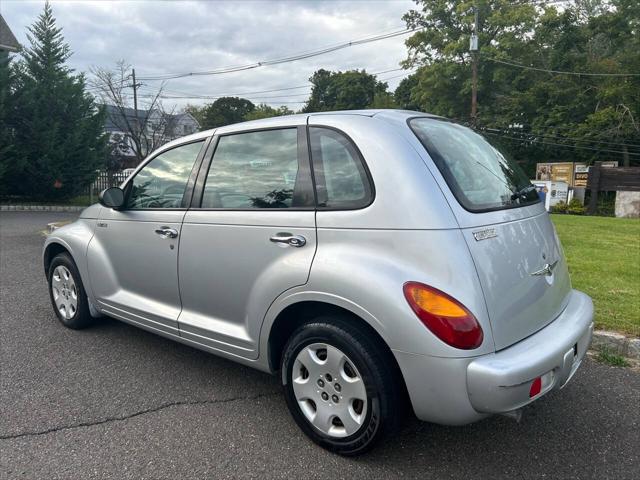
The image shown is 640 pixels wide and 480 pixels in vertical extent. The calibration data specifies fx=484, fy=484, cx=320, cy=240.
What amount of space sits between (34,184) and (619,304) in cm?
1720

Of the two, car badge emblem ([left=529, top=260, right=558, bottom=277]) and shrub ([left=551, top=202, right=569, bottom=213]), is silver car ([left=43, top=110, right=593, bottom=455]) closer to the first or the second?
car badge emblem ([left=529, top=260, right=558, bottom=277])

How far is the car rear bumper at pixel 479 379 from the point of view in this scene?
6.78ft

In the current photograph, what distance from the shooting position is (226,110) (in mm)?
60688

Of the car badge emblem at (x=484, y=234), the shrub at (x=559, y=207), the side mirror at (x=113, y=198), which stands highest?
the side mirror at (x=113, y=198)

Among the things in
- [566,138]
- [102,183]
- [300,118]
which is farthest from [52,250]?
[566,138]

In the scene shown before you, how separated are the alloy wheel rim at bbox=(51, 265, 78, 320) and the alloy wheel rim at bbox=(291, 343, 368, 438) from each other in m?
2.59

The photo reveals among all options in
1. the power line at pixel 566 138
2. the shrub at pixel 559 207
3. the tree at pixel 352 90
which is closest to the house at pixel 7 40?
the shrub at pixel 559 207

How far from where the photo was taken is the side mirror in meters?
3.62

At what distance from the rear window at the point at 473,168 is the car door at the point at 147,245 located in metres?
1.57

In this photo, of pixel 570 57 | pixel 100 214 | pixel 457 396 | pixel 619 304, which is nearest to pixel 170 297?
pixel 100 214

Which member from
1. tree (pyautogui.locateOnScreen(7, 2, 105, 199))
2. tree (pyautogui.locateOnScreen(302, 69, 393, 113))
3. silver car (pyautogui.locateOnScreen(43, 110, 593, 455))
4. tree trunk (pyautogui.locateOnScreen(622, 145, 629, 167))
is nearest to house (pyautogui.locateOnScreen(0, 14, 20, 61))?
tree (pyautogui.locateOnScreen(7, 2, 105, 199))

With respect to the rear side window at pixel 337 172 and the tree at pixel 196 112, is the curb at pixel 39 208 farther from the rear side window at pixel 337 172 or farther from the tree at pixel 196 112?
the tree at pixel 196 112

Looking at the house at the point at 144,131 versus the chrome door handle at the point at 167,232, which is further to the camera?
the house at the point at 144,131

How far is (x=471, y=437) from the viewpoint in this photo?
268 centimetres
